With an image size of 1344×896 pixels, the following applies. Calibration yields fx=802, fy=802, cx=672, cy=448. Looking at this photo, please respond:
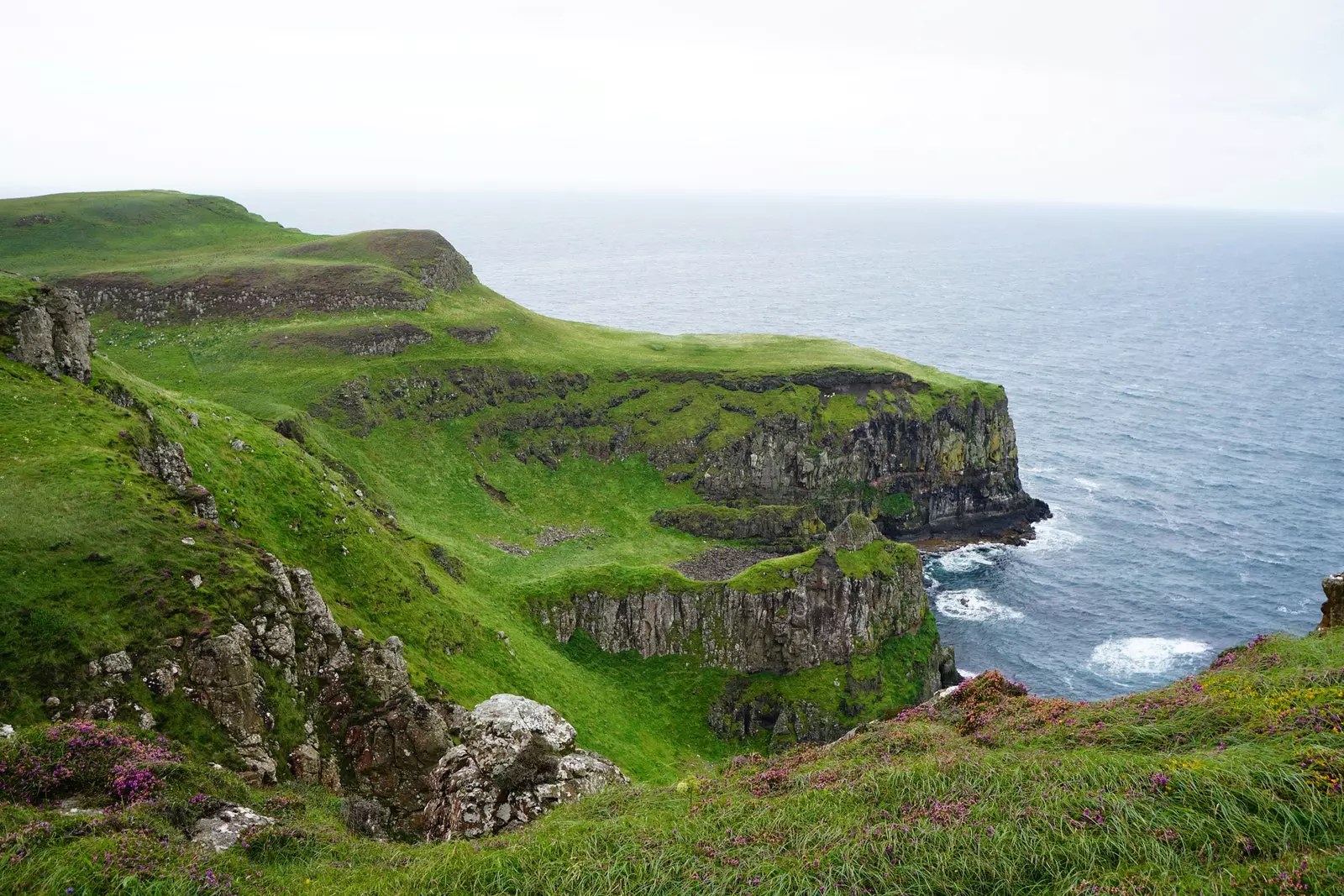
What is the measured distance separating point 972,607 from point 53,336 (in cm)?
8172

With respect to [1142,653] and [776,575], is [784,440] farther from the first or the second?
[1142,653]

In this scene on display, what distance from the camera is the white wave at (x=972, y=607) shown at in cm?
8425

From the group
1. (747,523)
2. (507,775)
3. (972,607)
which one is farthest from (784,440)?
(507,775)

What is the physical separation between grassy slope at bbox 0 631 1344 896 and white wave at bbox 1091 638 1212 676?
57756 mm

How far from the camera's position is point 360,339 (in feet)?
310

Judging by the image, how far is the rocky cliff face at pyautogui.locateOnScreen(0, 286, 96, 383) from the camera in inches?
1597

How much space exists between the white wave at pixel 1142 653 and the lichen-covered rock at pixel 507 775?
62.2 m

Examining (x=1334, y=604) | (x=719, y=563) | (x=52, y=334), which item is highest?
(x=52, y=334)

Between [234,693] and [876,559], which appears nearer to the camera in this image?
[234,693]

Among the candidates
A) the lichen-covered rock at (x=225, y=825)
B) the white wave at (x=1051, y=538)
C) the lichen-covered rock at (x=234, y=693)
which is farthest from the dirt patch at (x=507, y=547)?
the white wave at (x=1051, y=538)

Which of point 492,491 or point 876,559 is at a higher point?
point 492,491

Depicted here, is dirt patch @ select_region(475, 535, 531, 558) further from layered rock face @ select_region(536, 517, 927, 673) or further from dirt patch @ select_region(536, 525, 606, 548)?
layered rock face @ select_region(536, 517, 927, 673)

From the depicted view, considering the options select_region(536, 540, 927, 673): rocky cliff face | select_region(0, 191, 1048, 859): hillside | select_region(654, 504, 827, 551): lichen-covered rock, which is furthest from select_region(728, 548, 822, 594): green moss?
select_region(654, 504, 827, 551): lichen-covered rock

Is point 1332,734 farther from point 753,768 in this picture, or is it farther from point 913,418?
point 913,418
